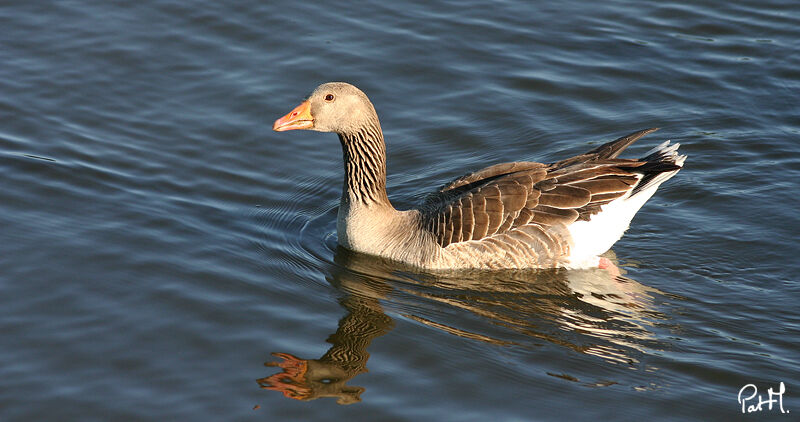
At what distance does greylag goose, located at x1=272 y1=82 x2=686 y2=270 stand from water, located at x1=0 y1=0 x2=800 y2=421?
0.79 feet

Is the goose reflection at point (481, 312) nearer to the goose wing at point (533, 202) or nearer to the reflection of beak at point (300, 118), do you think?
the goose wing at point (533, 202)

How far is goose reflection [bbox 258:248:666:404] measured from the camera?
7.87 meters

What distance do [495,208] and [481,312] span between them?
1241 mm

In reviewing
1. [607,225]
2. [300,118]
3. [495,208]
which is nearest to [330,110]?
[300,118]

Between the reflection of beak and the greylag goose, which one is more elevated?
the reflection of beak

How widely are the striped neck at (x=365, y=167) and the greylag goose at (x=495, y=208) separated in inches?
0.4

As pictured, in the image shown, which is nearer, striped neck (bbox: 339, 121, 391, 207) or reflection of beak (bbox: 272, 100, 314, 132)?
reflection of beak (bbox: 272, 100, 314, 132)

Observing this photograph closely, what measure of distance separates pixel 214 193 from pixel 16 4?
5915 mm

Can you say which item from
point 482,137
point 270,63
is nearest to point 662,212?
point 482,137

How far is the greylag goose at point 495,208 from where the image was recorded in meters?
9.61

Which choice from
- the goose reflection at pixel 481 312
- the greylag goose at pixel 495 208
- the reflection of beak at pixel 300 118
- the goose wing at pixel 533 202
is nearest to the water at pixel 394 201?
the goose reflection at pixel 481 312
